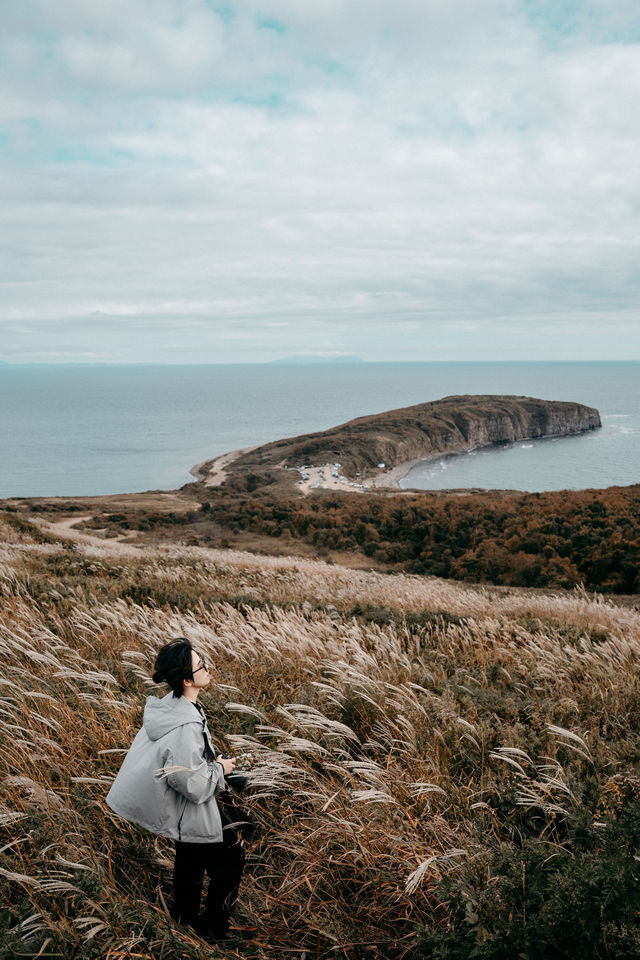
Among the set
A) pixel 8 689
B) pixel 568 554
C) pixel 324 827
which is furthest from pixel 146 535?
pixel 324 827

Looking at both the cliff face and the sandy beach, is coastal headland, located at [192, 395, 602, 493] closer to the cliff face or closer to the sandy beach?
the cliff face

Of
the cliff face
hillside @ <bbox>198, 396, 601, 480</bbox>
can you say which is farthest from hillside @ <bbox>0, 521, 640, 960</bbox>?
the cliff face

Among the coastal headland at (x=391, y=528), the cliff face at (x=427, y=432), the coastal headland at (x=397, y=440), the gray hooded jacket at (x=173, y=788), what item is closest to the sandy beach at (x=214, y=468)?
the coastal headland at (x=397, y=440)

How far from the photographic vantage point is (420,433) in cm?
13038

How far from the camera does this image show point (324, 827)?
9.48ft

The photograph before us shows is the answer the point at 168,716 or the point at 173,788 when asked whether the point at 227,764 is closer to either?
the point at 173,788

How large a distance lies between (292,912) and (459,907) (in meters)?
0.93

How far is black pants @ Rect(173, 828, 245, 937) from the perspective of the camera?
104 inches

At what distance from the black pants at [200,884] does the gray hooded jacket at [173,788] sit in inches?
4.0

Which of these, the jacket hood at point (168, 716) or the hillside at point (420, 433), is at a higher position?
the hillside at point (420, 433)

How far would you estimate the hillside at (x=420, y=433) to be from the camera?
344 feet

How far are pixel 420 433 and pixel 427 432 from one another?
476 centimetres

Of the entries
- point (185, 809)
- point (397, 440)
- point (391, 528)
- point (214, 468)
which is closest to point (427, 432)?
point (397, 440)

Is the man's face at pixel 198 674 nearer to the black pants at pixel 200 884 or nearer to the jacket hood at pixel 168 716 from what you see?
the jacket hood at pixel 168 716
